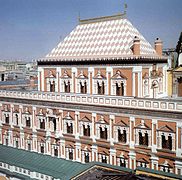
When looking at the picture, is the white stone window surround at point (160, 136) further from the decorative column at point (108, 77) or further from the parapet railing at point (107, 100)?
the decorative column at point (108, 77)

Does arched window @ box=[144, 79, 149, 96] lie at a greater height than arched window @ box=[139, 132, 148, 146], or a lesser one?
greater

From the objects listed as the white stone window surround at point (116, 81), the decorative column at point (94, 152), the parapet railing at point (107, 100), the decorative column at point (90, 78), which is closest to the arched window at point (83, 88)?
the decorative column at point (90, 78)

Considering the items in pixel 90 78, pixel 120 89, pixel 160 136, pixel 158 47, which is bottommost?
pixel 160 136

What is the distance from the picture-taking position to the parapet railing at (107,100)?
20.4m

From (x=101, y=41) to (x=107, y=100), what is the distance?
6.14 meters

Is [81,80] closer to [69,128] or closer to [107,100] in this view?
[69,128]

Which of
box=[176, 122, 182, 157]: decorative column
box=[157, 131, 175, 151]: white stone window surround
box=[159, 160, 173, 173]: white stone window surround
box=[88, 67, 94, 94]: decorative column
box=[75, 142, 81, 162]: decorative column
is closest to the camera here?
box=[176, 122, 182, 157]: decorative column

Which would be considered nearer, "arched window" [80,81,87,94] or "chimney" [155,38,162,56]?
"arched window" [80,81,87,94]

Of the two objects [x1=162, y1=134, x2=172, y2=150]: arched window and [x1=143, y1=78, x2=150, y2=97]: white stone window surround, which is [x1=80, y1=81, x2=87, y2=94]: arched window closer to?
[x1=143, y1=78, x2=150, y2=97]: white stone window surround

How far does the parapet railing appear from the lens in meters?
20.4

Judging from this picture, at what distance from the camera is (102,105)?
23609 mm

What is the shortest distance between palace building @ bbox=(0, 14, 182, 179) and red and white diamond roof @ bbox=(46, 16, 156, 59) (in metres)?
0.09

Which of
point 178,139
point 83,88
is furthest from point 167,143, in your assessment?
point 83,88

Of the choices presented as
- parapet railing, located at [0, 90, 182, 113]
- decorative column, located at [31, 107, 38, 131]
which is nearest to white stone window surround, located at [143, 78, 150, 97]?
parapet railing, located at [0, 90, 182, 113]
